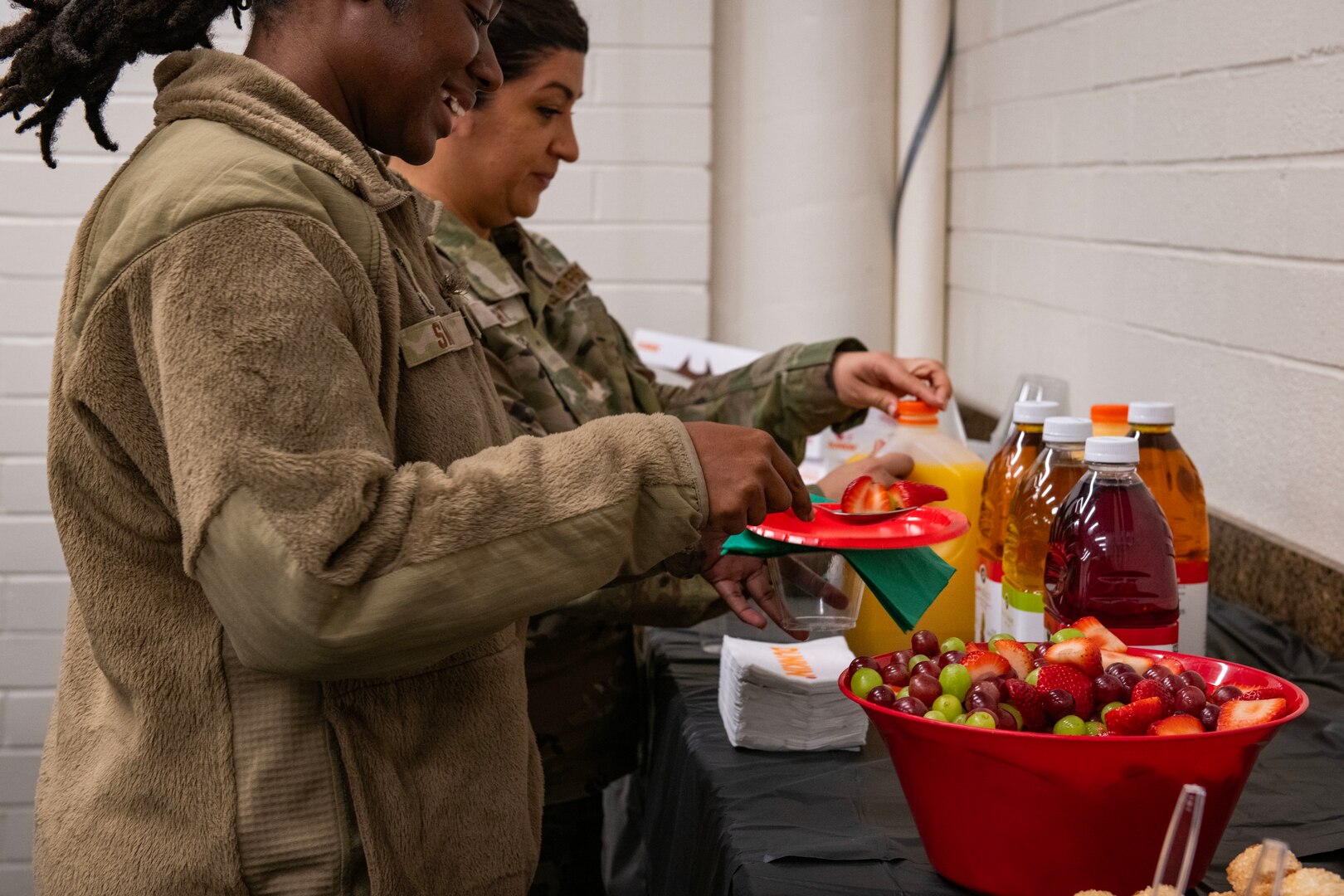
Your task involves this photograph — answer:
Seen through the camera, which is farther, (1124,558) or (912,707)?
(1124,558)

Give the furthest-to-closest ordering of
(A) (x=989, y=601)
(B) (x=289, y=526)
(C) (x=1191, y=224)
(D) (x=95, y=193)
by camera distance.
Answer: (D) (x=95, y=193) < (C) (x=1191, y=224) < (A) (x=989, y=601) < (B) (x=289, y=526)

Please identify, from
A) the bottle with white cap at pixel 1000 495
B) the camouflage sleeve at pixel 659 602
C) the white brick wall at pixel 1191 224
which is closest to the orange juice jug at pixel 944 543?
the bottle with white cap at pixel 1000 495

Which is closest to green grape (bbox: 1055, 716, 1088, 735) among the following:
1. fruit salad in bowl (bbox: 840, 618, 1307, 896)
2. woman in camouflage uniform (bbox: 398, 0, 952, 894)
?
fruit salad in bowl (bbox: 840, 618, 1307, 896)

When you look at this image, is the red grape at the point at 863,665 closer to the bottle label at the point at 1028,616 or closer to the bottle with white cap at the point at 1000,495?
the bottle label at the point at 1028,616

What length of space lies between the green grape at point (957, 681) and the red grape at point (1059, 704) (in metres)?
0.06

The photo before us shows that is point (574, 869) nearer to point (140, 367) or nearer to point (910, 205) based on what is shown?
point (140, 367)

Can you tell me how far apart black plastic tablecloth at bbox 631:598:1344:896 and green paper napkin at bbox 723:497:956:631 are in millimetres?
168

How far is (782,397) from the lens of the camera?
192cm

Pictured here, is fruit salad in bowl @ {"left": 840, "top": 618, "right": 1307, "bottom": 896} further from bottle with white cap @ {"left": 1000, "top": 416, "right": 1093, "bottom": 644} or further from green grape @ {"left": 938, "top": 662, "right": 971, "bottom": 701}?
bottle with white cap @ {"left": 1000, "top": 416, "right": 1093, "bottom": 644}

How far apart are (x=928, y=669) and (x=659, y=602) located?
0.61 metres

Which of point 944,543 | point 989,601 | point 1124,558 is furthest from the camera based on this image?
point 944,543

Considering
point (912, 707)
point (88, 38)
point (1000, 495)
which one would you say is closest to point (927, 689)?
point (912, 707)

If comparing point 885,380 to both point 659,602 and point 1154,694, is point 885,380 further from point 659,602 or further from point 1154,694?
point 1154,694

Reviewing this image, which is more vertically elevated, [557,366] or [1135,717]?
[557,366]
